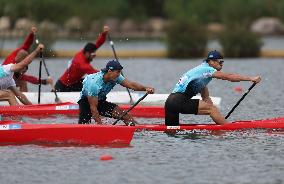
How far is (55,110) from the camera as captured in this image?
30.1 meters

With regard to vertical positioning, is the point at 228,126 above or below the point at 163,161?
above

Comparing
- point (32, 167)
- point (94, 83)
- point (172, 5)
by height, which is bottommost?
point (32, 167)

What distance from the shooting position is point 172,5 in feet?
346

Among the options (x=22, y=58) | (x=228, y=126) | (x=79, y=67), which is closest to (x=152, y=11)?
(x=79, y=67)

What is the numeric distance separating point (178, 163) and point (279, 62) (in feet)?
115

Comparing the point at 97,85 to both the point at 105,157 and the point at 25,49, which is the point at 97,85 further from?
the point at 25,49

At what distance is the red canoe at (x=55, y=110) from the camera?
2980 cm

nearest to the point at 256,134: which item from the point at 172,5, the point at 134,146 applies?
the point at 134,146

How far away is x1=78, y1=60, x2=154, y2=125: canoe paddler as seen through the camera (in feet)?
82.8

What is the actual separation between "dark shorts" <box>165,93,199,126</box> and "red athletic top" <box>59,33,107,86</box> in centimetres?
662

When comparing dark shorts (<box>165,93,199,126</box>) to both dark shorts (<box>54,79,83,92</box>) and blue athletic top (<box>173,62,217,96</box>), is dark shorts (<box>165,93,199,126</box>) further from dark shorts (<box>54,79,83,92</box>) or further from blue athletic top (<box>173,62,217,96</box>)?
dark shorts (<box>54,79,83,92</box>)

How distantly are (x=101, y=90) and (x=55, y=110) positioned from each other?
15.7 ft

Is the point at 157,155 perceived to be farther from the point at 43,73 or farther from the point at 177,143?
the point at 43,73

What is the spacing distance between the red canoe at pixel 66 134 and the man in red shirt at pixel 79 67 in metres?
7.56
